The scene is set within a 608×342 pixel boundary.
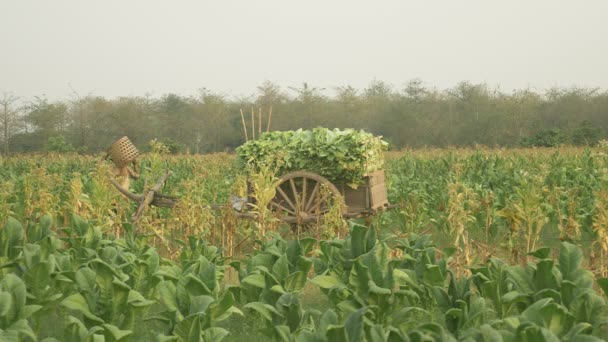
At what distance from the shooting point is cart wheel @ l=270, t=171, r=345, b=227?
8836 mm

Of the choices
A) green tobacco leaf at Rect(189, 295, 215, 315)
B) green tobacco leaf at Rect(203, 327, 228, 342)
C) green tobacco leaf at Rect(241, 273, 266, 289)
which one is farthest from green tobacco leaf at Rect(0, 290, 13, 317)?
green tobacco leaf at Rect(241, 273, 266, 289)

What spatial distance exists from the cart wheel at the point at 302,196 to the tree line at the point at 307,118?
29.2m

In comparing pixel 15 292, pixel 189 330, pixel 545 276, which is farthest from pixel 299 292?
pixel 15 292

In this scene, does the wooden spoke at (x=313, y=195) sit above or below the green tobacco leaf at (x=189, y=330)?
above

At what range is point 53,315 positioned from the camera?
19.9 ft

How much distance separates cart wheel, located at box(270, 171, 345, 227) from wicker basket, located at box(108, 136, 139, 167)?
2.34 meters

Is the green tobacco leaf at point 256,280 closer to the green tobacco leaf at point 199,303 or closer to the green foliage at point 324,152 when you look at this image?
the green tobacco leaf at point 199,303

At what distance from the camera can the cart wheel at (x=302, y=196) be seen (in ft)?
29.0

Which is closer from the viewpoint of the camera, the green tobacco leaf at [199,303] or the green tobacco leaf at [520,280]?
the green tobacco leaf at [199,303]

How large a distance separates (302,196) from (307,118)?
1520 inches

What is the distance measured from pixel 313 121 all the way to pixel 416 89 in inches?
428

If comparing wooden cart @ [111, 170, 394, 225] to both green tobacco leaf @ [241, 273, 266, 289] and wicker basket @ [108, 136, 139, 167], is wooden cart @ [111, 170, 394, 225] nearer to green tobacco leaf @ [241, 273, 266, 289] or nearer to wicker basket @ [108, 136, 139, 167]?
wicker basket @ [108, 136, 139, 167]

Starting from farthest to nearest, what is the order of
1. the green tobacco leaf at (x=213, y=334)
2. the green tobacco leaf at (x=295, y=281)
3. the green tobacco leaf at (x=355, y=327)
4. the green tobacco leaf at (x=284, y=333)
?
the green tobacco leaf at (x=295, y=281) → the green tobacco leaf at (x=213, y=334) → the green tobacco leaf at (x=284, y=333) → the green tobacco leaf at (x=355, y=327)

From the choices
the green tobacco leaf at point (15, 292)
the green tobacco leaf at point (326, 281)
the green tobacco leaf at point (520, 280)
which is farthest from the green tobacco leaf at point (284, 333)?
the green tobacco leaf at point (520, 280)
